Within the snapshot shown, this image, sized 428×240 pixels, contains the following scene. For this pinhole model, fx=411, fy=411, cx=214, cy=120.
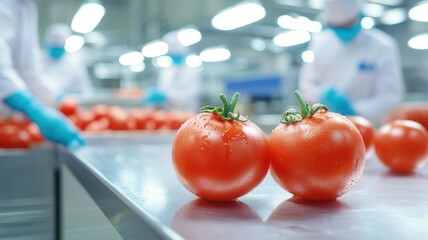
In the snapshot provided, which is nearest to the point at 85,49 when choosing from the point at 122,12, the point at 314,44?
Answer: the point at 122,12

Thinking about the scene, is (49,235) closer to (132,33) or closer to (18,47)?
(18,47)

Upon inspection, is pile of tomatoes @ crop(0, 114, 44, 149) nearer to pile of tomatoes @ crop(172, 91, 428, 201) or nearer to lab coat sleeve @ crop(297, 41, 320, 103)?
pile of tomatoes @ crop(172, 91, 428, 201)

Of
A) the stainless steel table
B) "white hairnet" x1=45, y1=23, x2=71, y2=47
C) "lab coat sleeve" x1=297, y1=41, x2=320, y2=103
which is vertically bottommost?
the stainless steel table

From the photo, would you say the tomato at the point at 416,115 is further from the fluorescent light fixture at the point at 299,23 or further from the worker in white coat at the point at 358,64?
the fluorescent light fixture at the point at 299,23

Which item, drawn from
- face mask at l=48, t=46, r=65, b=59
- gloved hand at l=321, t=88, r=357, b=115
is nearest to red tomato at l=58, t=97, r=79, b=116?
gloved hand at l=321, t=88, r=357, b=115

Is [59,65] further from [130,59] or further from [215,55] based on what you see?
[130,59]

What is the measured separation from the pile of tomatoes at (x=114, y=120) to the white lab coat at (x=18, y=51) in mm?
326

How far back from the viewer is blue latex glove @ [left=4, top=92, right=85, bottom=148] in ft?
5.88

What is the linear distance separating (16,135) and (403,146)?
148cm

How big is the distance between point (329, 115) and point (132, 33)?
9.77 metres

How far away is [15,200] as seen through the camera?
5.11ft

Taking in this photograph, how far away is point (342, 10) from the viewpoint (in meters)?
2.96

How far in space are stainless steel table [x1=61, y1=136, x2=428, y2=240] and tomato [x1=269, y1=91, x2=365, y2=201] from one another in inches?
1.3

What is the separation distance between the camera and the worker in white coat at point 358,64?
120 inches
